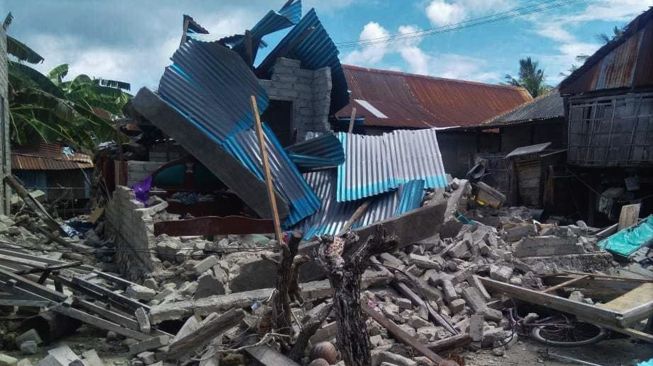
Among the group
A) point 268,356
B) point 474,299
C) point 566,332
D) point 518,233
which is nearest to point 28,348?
point 268,356

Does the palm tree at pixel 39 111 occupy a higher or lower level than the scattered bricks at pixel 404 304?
higher

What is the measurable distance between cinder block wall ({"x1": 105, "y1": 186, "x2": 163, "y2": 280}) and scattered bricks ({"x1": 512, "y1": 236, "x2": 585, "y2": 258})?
6.16 meters

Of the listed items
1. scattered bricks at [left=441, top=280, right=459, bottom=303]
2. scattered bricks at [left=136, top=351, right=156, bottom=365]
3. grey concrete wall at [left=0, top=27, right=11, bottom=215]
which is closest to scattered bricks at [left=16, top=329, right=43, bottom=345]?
scattered bricks at [left=136, top=351, right=156, bottom=365]

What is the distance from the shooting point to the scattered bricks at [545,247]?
29.9ft

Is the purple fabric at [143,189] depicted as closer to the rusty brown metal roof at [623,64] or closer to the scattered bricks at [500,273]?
the scattered bricks at [500,273]

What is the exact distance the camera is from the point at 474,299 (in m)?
7.15

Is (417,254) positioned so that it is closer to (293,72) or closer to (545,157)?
(293,72)

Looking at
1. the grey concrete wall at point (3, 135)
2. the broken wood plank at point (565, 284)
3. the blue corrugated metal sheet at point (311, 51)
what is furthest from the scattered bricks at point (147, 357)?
the blue corrugated metal sheet at point (311, 51)

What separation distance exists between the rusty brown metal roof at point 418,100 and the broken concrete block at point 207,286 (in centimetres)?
1299

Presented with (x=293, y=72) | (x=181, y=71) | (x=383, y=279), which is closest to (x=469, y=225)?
(x=383, y=279)

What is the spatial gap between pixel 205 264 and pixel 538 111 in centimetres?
1651

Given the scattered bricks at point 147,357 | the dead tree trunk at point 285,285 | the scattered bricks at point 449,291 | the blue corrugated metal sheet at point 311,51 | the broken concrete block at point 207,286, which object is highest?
the blue corrugated metal sheet at point 311,51

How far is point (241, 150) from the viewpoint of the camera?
9070 mm

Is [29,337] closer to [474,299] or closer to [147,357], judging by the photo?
[147,357]
